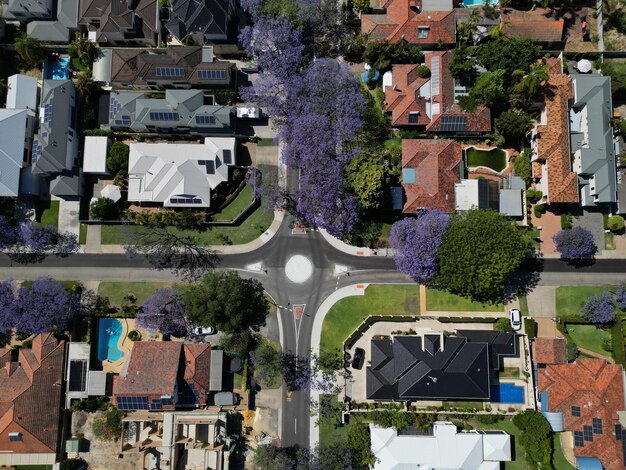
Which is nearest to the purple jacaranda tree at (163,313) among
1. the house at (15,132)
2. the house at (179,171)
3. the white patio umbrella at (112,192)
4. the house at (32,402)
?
the house at (32,402)

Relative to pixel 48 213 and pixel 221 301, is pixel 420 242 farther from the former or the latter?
pixel 48 213

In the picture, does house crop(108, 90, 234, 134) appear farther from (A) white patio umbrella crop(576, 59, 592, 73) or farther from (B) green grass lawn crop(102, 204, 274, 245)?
(A) white patio umbrella crop(576, 59, 592, 73)

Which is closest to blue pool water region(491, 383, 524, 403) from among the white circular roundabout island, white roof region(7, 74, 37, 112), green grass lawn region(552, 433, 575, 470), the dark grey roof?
the dark grey roof

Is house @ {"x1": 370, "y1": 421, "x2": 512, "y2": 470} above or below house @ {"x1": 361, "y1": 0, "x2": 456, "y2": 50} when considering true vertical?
below

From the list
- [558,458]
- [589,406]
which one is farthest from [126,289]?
[589,406]

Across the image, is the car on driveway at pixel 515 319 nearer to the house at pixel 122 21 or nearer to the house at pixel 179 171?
the house at pixel 179 171

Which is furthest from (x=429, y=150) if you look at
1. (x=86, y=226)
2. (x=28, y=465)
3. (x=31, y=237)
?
(x=28, y=465)
